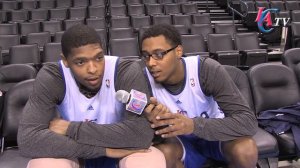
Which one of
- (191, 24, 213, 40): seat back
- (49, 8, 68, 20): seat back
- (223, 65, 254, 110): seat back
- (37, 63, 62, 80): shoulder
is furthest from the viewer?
(49, 8, 68, 20): seat back

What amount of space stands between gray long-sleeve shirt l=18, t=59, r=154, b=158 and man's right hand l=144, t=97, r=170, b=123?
0.04 m

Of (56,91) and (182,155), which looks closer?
(56,91)

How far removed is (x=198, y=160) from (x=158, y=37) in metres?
0.77

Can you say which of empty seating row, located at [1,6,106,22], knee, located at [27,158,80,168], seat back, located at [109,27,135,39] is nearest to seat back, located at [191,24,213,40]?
seat back, located at [109,27,135,39]

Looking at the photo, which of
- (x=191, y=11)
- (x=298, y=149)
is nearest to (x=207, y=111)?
(x=298, y=149)

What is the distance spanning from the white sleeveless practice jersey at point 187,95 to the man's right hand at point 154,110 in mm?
319

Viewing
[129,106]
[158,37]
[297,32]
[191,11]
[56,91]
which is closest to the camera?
[129,106]

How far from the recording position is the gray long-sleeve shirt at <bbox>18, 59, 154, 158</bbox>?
1488mm

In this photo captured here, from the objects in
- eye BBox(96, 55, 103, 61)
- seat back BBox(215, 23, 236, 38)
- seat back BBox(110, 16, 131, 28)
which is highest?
seat back BBox(110, 16, 131, 28)

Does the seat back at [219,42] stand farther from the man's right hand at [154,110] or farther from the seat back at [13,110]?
the man's right hand at [154,110]

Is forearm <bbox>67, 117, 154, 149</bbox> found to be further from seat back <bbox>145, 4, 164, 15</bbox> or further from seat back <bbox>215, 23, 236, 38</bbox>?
seat back <bbox>145, 4, 164, 15</bbox>

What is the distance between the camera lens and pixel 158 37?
5.79ft

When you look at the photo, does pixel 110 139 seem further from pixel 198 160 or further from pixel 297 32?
pixel 297 32

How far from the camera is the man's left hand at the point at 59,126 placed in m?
1.56
